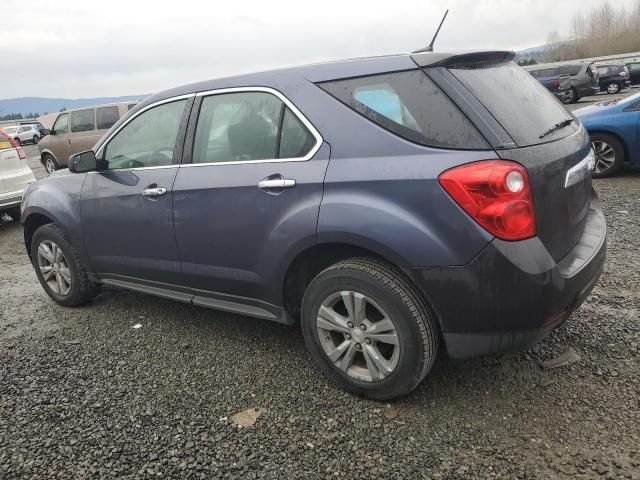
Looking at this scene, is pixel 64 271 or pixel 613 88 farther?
pixel 613 88

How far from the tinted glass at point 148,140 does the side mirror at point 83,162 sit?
10 centimetres

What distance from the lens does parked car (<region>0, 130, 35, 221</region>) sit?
7.30m

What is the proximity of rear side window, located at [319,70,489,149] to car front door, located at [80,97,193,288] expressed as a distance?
1257mm

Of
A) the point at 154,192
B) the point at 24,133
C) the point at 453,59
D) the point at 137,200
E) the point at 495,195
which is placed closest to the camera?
the point at 495,195

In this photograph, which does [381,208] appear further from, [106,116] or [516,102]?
[106,116]

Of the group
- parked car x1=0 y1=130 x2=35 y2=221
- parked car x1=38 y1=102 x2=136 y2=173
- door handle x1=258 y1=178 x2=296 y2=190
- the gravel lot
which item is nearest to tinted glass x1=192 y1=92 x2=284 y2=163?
door handle x1=258 y1=178 x2=296 y2=190

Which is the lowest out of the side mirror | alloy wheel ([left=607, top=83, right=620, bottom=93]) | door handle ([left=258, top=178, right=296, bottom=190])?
alloy wheel ([left=607, top=83, right=620, bottom=93])

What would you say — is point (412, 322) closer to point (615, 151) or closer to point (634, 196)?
point (634, 196)

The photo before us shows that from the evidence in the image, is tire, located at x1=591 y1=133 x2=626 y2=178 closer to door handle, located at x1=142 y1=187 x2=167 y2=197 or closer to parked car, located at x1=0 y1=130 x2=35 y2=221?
door handle, located at x1=142 y1=187 x2=167 y2=197

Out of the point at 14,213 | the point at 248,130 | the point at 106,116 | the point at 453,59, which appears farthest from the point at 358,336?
the point at 106,116

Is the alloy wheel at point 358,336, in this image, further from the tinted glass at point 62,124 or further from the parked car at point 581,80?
the parked car at point 581,80

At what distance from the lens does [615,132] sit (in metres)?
7.11

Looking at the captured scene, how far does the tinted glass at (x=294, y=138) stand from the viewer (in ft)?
8.84

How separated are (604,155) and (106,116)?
36.2ft
